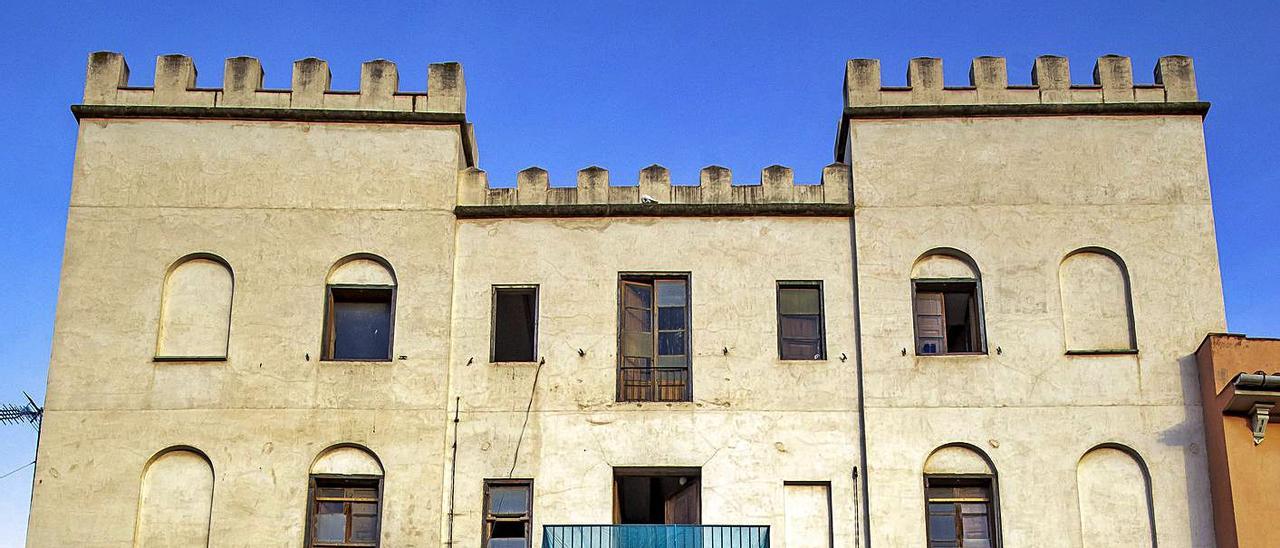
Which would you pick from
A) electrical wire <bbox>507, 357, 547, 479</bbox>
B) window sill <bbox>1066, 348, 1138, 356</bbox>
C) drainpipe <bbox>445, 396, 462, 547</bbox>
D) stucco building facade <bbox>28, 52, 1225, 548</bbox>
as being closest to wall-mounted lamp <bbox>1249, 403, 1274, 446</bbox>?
stucco building facade <bbox>28, 52, 1225, 548</bbox>

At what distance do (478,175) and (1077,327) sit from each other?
33.1 feet

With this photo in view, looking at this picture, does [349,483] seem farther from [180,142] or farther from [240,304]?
[180,142]

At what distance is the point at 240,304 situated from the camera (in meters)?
23.6

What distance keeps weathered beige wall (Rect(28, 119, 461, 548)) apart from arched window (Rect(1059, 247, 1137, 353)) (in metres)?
9.97

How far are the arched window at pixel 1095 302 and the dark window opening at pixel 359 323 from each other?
35.7 ft

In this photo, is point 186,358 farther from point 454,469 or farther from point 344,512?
point 454,469

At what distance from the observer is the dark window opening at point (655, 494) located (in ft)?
75.1

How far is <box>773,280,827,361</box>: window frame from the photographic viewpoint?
23.6 metres

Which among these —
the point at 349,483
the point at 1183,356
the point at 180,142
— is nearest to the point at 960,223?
the point at 1183,356

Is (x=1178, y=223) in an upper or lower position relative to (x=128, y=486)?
upper

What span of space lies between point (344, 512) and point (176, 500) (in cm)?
261

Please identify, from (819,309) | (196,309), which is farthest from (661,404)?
(196,309)

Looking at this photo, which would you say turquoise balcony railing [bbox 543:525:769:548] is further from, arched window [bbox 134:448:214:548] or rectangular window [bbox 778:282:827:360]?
arched window [bbox 134:448:214:548]

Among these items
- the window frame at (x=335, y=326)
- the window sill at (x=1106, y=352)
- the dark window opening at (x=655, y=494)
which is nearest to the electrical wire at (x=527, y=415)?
the dark window opening at (x=655, y=494)
